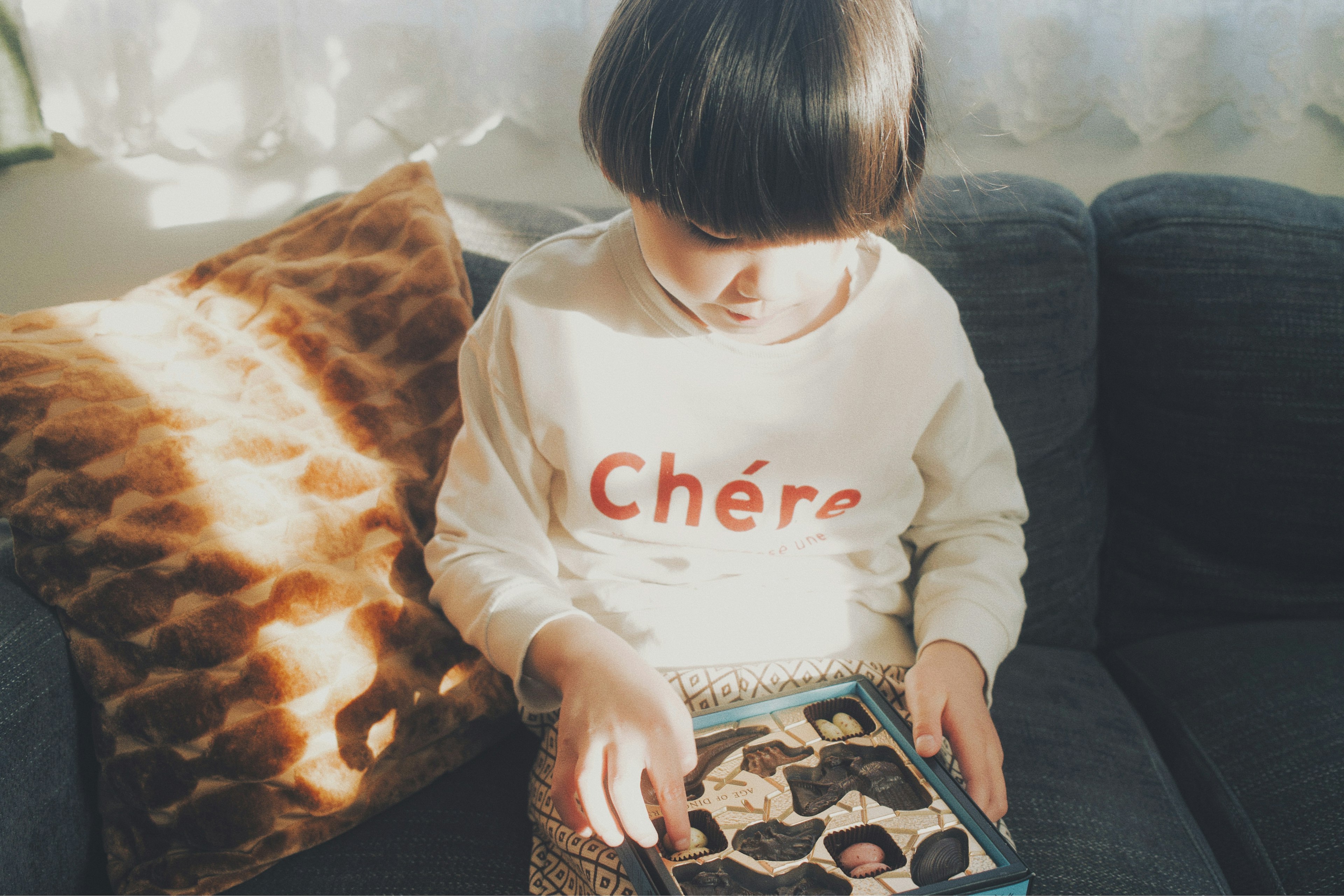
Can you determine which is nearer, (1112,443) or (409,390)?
(409,390)

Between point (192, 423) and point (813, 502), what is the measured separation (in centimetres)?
52

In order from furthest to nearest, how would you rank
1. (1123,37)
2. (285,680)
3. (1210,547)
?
(1123,37)
(1210,547)
(285,680)

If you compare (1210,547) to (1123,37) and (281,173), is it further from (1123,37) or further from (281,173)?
(281,173)

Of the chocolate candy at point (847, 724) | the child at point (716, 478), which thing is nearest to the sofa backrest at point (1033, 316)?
the child at point (716, 478)

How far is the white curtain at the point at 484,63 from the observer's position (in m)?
1.08

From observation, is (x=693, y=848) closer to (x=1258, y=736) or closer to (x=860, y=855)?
(x=860, y=855)

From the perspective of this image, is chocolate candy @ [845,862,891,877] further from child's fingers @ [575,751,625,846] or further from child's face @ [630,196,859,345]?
child's face @ [630,196,859,345]

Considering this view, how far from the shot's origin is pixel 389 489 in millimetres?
737

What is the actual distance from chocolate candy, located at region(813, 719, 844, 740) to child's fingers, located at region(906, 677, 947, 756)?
0.05 metres

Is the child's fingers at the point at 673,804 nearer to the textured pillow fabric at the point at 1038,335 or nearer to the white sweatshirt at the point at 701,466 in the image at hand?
the white sweatshirt at the point at 701,466

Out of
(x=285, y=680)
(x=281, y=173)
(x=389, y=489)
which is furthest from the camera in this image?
(x=281, y=173)

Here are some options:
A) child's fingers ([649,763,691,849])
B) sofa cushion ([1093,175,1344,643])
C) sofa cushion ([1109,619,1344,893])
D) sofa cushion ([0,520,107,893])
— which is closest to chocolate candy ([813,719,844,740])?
child's fingers ([649,763,691,849])

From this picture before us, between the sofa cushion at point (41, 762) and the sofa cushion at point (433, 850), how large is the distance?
0.13 m

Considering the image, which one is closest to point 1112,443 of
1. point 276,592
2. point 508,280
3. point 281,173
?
point 508,280
